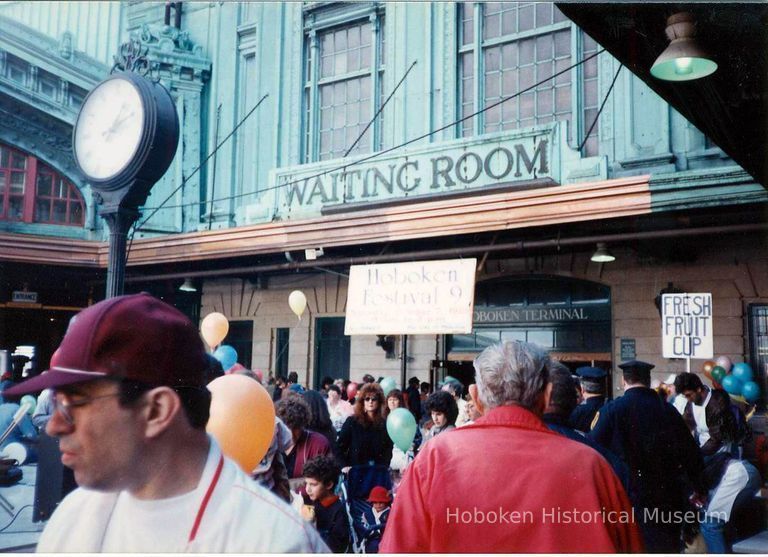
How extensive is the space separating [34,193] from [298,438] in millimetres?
8906

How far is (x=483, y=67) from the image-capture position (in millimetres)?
9203

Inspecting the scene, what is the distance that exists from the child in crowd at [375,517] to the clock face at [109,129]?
Result: 7.61 feet

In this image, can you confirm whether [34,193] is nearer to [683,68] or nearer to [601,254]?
[601,254]

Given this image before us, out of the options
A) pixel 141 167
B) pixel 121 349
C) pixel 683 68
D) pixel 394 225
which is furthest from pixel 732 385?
pixel 121 349

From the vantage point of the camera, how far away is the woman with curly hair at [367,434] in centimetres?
537

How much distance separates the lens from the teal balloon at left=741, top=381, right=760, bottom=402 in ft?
23.2

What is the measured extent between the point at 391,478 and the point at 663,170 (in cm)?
561

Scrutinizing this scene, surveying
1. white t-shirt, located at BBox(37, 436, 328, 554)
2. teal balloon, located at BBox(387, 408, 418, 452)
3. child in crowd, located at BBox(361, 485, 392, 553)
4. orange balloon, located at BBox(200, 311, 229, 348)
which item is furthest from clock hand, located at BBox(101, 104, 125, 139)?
teal balloon, located at BBox(387, 408, 418, 452)

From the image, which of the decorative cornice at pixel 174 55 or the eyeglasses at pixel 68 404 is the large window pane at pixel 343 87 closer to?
the decorative cornice at pixel 174 55

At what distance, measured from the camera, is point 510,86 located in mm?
9055

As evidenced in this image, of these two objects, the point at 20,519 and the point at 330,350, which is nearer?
the point at 20,519

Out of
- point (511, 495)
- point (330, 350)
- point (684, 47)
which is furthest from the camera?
point (330, 350)

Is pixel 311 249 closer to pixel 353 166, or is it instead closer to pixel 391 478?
pixel 353 166

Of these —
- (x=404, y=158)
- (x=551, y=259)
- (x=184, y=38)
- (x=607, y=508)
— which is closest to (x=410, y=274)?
(x=404, y=158)
